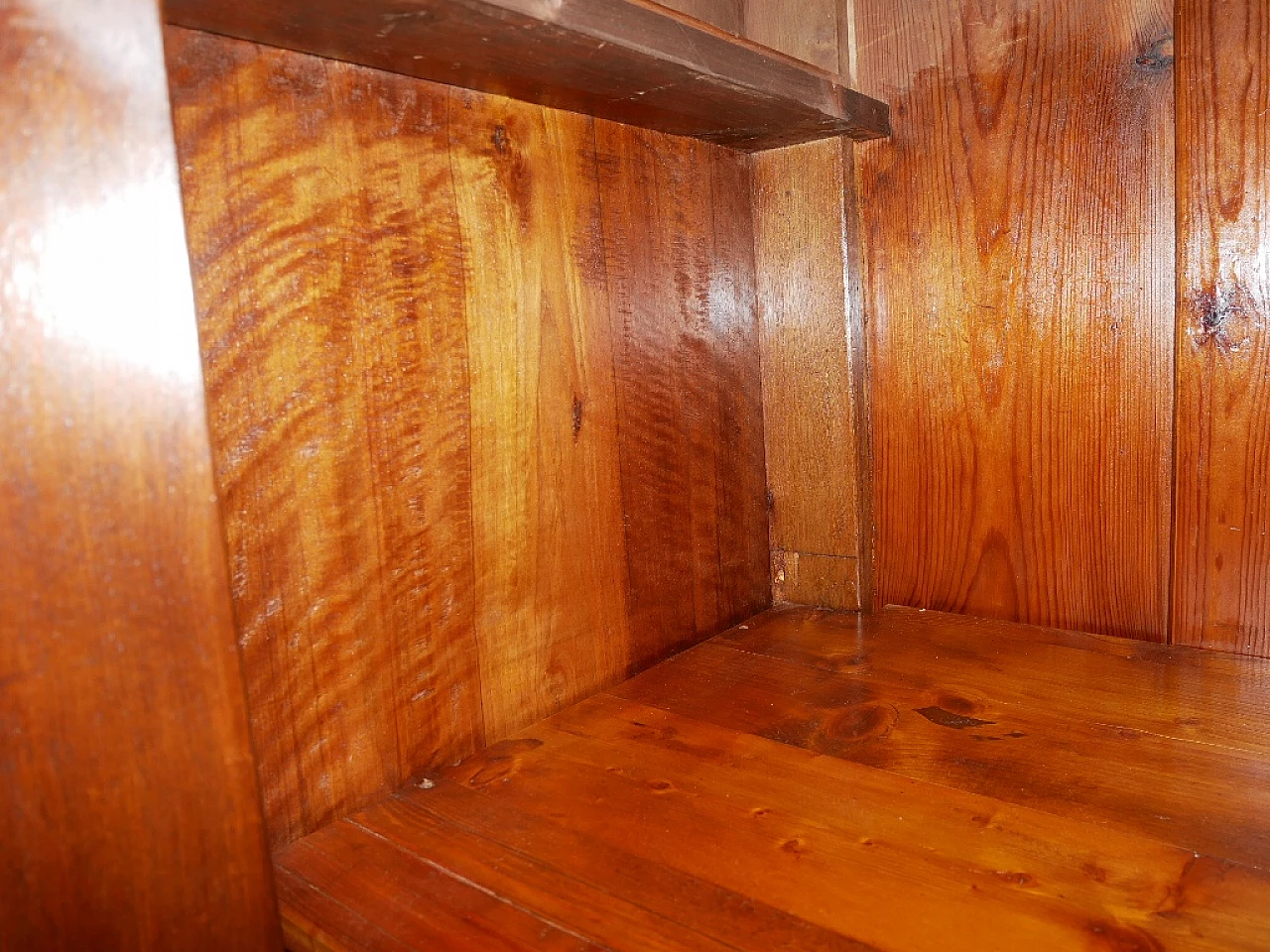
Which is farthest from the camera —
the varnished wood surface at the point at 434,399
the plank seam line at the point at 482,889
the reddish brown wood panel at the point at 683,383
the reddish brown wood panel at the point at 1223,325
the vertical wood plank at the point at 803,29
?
the vertical wood plank at the point at 803,29

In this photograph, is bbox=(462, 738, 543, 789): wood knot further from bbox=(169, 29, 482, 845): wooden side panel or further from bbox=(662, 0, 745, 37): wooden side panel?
bbox=(662, 0, 745, 37): wooden side panel

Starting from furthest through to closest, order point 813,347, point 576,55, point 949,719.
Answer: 1. point 813,347
2. point 949,719
3. point 576,55

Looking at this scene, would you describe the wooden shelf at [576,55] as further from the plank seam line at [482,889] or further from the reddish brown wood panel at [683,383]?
the plank seam line at [482,889]

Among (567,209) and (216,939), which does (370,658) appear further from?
(567,209)

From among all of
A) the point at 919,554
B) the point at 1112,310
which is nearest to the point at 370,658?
the point at 919,554

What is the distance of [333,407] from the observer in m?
0.75

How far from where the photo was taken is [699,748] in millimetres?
863

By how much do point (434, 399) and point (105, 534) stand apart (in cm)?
37

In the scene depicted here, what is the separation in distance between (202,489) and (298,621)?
0.75ft

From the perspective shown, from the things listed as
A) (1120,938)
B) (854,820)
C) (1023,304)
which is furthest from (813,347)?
(1120,938)

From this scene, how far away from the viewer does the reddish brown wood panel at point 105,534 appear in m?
0.46

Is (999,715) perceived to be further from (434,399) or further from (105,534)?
(105,534)

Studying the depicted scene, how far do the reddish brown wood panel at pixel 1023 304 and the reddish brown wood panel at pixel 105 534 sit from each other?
918 millimetres

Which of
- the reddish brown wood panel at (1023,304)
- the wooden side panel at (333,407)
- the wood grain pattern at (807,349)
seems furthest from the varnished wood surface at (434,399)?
the reddish brown wood panel at (1023,304)
